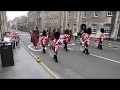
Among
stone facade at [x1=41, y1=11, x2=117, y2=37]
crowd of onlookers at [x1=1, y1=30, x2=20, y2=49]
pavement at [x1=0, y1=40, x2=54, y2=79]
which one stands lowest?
pavement at [x1=0, y1=40, x2=54, y2=79]

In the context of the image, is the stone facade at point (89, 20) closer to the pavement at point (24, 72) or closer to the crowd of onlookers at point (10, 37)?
the crowd of onlookers at point (10, 37)

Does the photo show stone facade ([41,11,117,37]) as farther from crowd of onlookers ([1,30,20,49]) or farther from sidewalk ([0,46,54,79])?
sidewalk ([0,46,54,79])

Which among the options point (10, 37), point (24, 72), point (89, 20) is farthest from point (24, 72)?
point (89, 20)

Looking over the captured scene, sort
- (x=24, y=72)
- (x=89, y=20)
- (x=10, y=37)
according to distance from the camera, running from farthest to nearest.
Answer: (x=89, y=20), (x=10, y=37), (x=24, y=72)

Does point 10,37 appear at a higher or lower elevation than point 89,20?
lower

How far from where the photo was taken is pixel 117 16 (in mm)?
22938

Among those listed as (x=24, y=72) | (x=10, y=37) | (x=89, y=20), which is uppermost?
(x=89, y=20)

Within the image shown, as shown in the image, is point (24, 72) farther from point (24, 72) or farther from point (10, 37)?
point (10, 37)

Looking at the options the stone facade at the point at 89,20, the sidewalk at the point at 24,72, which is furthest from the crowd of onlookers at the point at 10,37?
the stone facade at the point at 89,20

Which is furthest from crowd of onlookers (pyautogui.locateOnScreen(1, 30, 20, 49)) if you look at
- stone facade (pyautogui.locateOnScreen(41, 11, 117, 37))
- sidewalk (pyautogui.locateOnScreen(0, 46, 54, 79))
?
stone facade (pyautogui.locateOnScreen(41, 11, 117, 37))

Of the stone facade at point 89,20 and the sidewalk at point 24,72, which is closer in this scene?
the sidewalk at point 24,72
